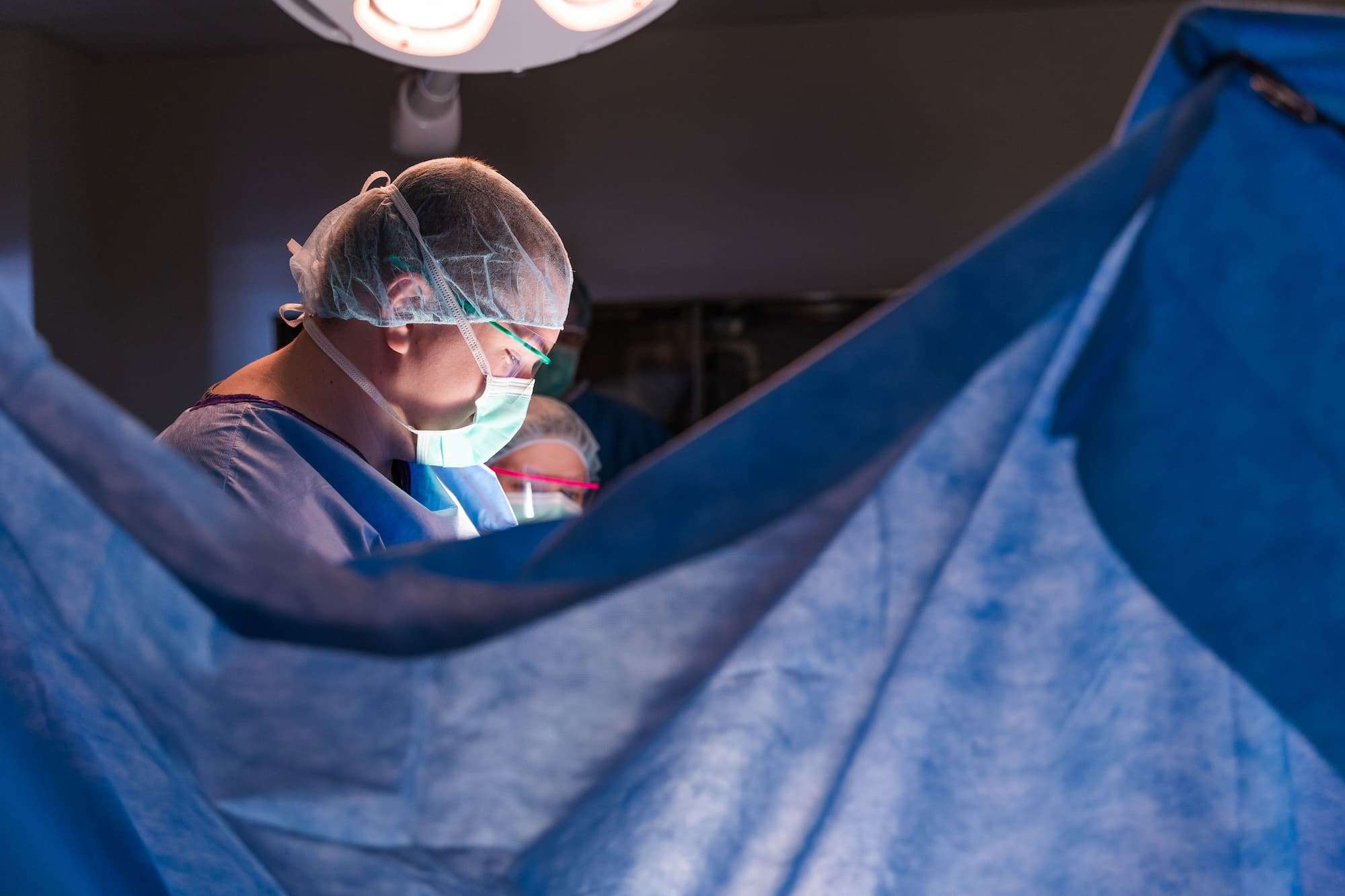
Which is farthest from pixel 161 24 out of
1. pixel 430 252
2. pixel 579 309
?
pixel 430 252

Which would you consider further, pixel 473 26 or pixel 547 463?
pixel 547 463

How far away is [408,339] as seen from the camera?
1.49m

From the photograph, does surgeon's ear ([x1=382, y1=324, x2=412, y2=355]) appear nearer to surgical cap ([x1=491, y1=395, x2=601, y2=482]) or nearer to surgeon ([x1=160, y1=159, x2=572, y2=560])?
surgeon ([x1=160, y1=159, x2=572, y2=560])

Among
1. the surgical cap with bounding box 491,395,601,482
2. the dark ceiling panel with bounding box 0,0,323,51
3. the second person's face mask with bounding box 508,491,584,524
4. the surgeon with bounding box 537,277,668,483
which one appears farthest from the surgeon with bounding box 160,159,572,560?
the dark ceiling panel with bounding box 0,0,323,51

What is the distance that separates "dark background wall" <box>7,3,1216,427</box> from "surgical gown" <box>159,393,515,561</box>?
110 inches

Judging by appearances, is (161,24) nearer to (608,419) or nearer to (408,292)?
(608,419)

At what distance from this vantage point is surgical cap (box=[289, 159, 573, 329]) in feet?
4.78

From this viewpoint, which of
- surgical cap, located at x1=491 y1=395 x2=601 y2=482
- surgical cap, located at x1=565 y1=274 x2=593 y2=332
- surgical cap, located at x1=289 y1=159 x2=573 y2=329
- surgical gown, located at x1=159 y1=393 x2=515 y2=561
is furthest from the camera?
surgical cap, located at x1=565 y1=274 x2=593 y2=332

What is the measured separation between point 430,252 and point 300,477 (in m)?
0.35

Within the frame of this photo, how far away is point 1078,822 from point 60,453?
0.55 metres

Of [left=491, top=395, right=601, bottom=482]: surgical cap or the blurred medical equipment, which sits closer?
the blurred medical equipment

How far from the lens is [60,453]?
1.90ft

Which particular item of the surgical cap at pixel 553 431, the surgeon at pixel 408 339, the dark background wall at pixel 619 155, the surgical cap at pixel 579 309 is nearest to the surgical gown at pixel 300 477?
the surgeon at pixel 408 339

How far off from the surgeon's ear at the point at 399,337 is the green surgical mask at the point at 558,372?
1.56 m
